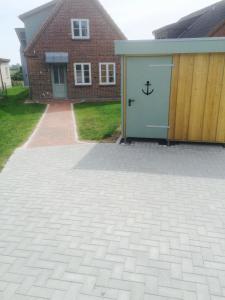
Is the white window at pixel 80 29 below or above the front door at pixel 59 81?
above

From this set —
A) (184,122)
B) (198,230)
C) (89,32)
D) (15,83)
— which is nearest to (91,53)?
(89,32)

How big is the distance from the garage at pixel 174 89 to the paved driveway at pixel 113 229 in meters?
1.45

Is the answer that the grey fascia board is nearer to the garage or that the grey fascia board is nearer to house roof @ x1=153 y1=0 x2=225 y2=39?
the garage

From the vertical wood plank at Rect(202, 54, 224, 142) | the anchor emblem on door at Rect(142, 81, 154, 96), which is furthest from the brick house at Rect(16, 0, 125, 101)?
the vertical wood plank at Rect(202, 54, 224, 142)

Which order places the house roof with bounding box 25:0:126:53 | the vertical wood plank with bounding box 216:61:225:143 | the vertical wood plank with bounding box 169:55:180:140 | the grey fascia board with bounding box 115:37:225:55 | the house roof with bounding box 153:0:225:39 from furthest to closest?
the house roof with bounding box 153:0:225:39
the house roof with bounding box 25:0:126:53
the vertical wood plank with bounding box 216:61:225:143
the vertical wood plank with bounding box 169:55:180:140
the grey fascia board with bounding box 115:37:225:55

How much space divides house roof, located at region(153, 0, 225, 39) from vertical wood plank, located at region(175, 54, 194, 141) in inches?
522

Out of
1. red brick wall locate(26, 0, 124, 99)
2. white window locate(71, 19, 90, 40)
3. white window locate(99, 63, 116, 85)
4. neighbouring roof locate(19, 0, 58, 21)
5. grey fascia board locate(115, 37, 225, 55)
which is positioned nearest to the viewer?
grey fascia board locate(115, 37, 225, 55)

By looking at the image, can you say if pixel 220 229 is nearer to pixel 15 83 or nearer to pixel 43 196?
pixel 43 196

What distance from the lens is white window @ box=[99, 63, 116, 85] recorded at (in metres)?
19.6

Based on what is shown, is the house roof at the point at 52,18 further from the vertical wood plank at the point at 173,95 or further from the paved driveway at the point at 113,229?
the paved driveway at the point at 113,229

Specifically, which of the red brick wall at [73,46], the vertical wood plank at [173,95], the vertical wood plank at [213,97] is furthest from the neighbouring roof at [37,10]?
the vertical wood plank at [213,97]

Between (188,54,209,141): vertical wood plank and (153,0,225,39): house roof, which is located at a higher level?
(153,0,225,39): house roof

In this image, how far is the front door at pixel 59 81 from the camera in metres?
19.4

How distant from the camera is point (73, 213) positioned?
454cm
